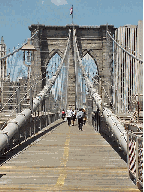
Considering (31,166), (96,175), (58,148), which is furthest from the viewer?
(58,148)

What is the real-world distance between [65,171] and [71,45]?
1397 inches

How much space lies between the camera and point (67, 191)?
185 inches

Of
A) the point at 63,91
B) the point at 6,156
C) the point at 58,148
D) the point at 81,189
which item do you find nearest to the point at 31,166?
the point at 6,156

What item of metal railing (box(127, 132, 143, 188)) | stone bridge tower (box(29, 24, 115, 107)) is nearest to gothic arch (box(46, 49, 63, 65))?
stone bridge tower (box(29, 24, 115, 107))

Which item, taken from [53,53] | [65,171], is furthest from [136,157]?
[53,53]

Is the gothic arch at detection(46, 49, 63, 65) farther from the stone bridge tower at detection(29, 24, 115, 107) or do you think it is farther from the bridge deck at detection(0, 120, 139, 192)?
the bridge deck at detection(0, 120, 139, 192)

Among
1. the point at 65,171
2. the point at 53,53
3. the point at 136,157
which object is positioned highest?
the point at 53,53

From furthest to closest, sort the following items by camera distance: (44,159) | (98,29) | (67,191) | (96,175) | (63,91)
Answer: (98,29)
(63,91)
(44,159)
(96,175)
(67,191)

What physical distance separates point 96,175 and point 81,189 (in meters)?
0.91

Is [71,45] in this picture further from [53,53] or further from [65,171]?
[65,171]

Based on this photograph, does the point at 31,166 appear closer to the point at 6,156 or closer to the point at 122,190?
the point at 6,156

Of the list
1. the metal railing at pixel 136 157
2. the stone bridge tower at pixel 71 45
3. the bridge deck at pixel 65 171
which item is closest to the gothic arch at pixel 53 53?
the stone bridge tower at pixel 71 45

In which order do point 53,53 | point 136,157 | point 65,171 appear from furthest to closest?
point 53,53, point 65,171, point 136,157

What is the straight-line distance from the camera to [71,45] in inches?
1608
